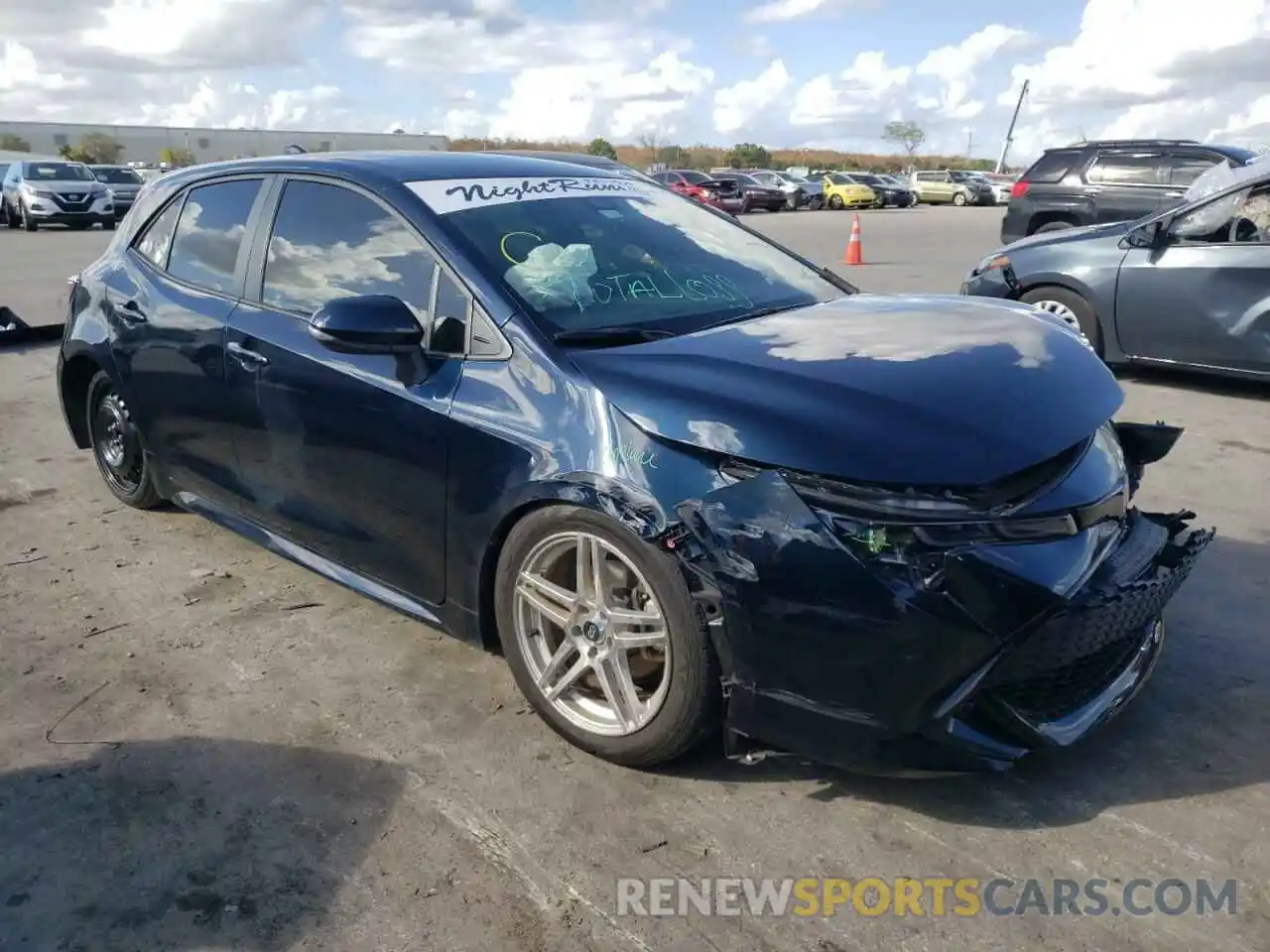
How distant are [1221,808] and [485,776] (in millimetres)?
1959

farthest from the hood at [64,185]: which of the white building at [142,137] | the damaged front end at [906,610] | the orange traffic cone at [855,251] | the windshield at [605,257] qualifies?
the white building at [142,137]

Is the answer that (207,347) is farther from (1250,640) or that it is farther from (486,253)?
(1250,640)

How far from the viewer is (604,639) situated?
2.92 meters

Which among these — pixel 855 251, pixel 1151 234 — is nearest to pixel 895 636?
pixel 1151 234

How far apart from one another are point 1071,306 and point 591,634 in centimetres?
582

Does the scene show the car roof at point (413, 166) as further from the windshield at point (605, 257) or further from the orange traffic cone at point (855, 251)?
the orange traffic cone at point (855, 251)

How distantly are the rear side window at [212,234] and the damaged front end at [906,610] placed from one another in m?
2.43

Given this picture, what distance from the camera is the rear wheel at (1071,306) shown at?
7.36 m

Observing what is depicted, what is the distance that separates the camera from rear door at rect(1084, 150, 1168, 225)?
513 inches

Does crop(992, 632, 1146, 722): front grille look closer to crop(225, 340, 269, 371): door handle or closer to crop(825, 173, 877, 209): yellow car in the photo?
crop(225, 340, 269, 371): door handle

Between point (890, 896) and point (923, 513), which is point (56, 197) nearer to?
point (923, 513)

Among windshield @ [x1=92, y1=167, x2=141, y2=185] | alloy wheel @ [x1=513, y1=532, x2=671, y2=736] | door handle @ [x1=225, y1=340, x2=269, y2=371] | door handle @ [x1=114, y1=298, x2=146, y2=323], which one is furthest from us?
windshield @ [x1=92, y1=167, x2=141, y2=185]

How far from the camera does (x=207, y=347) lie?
13.2 feet

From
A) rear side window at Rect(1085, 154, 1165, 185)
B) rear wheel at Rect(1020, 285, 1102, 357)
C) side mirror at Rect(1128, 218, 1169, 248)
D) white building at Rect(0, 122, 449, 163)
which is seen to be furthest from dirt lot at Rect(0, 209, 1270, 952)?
white building at Rect(0, 122, 449, 163)
